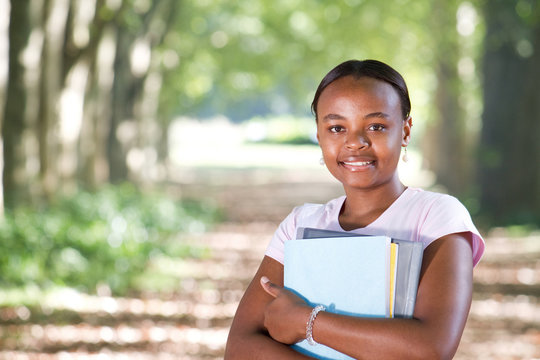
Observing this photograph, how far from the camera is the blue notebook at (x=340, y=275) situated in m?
2.13

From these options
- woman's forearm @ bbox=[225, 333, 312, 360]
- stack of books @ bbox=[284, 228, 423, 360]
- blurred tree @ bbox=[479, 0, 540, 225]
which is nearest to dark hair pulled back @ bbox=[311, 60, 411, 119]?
stack of books @ bbox=[284, 228, 423, 360]

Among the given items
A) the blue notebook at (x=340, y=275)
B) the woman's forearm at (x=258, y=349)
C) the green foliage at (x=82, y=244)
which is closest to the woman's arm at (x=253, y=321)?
the woman's forearm at (x=258, y=349)

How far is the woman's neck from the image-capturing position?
2.35 m

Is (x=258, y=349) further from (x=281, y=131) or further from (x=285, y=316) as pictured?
(x=281, y=131)

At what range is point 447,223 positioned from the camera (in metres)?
2.17

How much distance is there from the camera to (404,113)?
2.33m

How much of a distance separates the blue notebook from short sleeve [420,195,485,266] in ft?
0.52

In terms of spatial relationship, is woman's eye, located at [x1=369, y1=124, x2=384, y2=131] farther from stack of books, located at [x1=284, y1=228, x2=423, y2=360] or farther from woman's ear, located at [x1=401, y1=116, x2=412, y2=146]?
stack of books, located at [x1=284, y1=228, x2=423, y2=360]

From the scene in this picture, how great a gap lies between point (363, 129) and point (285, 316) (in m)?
0.55

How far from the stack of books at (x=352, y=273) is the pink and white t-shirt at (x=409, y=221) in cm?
12

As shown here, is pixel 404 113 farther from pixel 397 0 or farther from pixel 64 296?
pixel 397 0

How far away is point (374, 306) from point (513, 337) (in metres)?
6.35

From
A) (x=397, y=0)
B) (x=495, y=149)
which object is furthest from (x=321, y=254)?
(x=397, y=0)

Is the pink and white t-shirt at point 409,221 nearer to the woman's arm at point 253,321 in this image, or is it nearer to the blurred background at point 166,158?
the woman's arm at point 253,321
